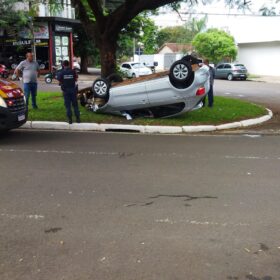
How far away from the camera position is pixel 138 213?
15.9 ft

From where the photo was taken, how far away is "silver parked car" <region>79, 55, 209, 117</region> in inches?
416

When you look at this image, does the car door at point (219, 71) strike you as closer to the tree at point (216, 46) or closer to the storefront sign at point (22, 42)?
the tree at point (216, 46)

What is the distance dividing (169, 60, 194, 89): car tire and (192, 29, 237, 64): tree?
30779 mm

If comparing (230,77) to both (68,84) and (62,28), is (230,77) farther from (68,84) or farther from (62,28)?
(68,84)

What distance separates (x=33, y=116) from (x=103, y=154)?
183 inches

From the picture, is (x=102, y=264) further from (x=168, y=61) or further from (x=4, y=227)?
(x=168, y=61)

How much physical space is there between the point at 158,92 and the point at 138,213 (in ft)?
21.1

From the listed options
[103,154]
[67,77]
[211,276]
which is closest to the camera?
[211,276]

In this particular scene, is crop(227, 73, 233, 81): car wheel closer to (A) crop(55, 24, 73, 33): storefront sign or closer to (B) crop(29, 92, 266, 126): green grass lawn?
(A) crop(55, 24, 73, 33): storefront sign

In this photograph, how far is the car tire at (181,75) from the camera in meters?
10.5

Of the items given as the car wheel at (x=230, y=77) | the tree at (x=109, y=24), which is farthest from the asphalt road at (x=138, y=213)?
the car wheel at (x=230, y=77)

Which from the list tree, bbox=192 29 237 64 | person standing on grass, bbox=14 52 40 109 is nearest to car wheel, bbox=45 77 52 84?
person standing on grass, bbox=14 52 40 109

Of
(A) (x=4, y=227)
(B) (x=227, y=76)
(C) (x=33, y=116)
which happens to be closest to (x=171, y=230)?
(A) (x=4, y=227)

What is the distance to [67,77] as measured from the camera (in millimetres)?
10891
